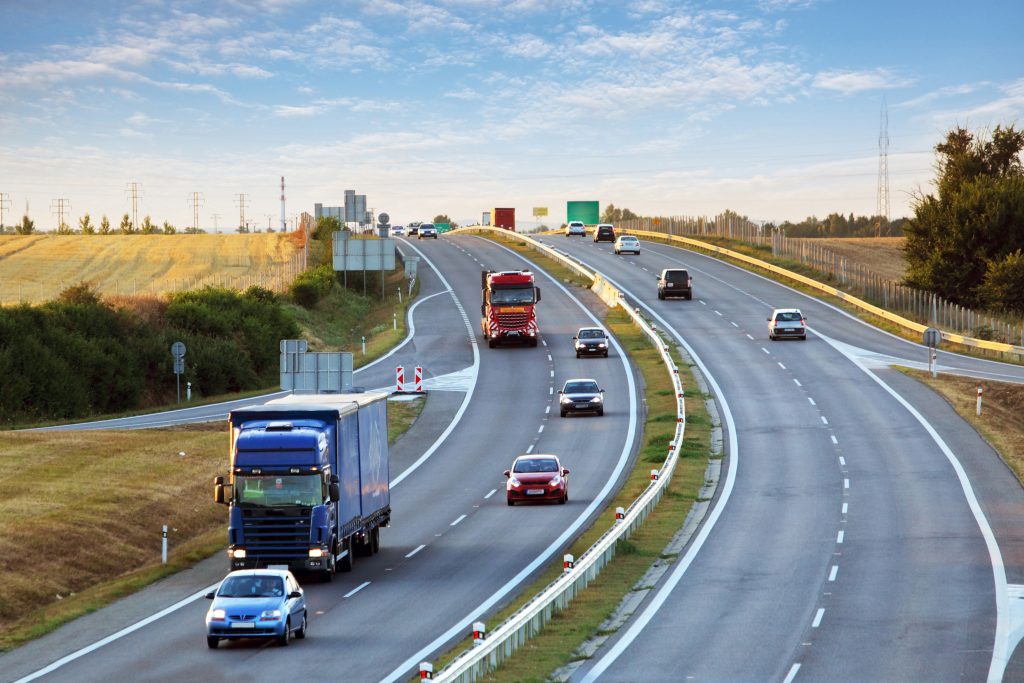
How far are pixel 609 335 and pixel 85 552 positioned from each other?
4766cm

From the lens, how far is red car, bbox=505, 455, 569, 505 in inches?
1551

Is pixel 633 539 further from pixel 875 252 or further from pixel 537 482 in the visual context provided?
pixel 875 252

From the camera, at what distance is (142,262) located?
122 metres

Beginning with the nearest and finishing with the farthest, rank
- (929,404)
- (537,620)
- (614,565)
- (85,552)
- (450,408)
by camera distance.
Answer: (537,620) < (614,565) < (85,552) < (929,404) < (450,408)

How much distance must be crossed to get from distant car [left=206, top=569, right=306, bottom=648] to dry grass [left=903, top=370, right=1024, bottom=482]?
27.0 meters

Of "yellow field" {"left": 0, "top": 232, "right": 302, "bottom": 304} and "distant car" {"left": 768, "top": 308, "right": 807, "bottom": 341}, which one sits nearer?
"distant car" {"left": 768, "top": 308, "right": 807, "bottom": 341}

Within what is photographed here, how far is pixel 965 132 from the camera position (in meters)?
106

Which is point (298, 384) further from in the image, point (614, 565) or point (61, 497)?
point (614, 565)

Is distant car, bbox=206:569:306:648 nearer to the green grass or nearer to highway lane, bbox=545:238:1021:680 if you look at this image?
the green grass

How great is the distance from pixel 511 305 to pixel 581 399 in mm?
18110

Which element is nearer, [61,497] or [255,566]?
[255,566]

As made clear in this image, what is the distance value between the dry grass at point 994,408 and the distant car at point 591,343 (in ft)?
50.2

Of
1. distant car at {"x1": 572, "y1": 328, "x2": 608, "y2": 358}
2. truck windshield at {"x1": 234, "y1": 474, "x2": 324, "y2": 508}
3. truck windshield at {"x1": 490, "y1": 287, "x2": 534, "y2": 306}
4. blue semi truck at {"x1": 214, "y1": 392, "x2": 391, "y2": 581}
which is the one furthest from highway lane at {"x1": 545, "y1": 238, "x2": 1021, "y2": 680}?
truck windshield at {"x1": 490, "y1": 287, "x2": 534, "y2": 306}

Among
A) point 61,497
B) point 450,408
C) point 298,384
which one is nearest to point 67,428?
point 298,384
